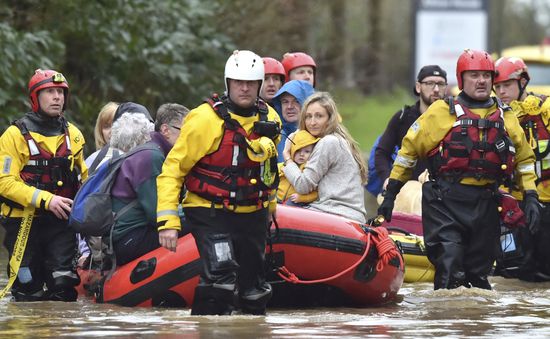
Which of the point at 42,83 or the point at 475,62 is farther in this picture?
the point at 42,83

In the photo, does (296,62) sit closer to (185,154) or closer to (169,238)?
(185,154)

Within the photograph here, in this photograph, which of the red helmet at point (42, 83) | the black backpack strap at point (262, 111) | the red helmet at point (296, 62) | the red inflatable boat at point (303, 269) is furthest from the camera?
the red helmet at point (296, 62)

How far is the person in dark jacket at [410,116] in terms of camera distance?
12.4 meters

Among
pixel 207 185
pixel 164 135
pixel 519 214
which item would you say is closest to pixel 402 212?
pixel 519 214

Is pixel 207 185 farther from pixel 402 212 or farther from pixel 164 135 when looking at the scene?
pixel 402 212

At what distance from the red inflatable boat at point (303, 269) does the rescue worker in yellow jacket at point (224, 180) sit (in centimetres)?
62

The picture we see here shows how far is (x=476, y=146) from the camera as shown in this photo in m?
10.0

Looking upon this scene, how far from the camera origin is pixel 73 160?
1048 cm

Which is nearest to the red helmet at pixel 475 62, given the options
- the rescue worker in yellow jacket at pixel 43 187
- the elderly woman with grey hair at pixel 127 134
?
the elderly woman with grey hair at pixel 127 134

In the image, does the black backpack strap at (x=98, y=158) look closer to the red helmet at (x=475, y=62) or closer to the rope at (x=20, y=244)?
the rope at (x=20, y=244)

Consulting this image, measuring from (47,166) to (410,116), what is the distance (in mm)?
3731

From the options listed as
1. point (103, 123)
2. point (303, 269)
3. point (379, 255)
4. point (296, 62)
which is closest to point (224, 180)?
point (303, 269)

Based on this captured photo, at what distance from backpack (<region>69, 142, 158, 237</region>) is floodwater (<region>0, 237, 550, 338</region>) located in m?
0.58

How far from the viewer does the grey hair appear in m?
10.4
